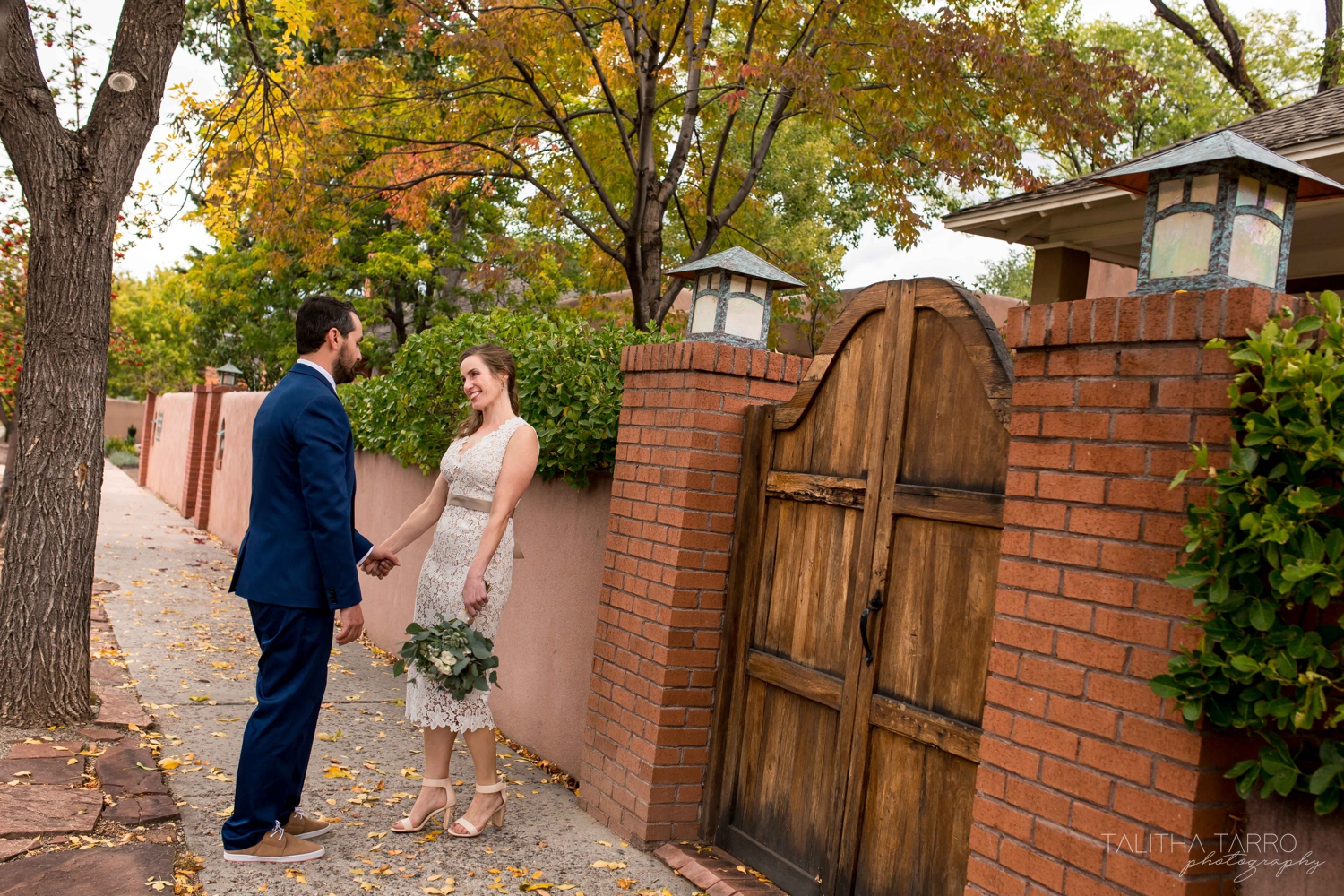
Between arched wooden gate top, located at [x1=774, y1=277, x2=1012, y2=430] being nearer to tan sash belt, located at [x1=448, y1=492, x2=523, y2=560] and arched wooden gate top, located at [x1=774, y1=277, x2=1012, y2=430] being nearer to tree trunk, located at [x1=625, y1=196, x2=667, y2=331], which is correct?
tan sash belt, located at [x1=448, y1=492, x2=523, y2=560]

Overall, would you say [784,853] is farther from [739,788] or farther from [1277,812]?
[1277,812]

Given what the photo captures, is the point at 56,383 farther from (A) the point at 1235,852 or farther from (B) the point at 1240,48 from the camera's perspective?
(B) the point at 1240,48

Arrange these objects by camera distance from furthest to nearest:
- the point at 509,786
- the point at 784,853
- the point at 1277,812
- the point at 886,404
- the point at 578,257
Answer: the point at 578,257 < the point at 509,786 < the point at 784,853 < the point at 886,404 < the point at 1277,812

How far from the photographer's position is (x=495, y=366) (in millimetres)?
4684

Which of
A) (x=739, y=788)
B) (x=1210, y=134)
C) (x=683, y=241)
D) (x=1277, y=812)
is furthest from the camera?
(x=683, y=241)

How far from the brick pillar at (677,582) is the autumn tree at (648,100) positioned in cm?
480

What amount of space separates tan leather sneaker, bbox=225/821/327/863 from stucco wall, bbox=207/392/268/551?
10.7 metres

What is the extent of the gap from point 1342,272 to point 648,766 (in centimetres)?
708

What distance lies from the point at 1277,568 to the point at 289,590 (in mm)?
3265

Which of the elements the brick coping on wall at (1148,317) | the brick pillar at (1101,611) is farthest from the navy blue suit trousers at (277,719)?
the brick coping on wall at (1148,317)

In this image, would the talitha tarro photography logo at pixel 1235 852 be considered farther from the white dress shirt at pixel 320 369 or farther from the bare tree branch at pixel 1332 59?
the bare tree branch at pixel 1332 59

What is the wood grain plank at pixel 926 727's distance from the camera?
3.30 meters

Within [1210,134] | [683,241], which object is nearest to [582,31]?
[1210,134]

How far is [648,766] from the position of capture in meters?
4.55
